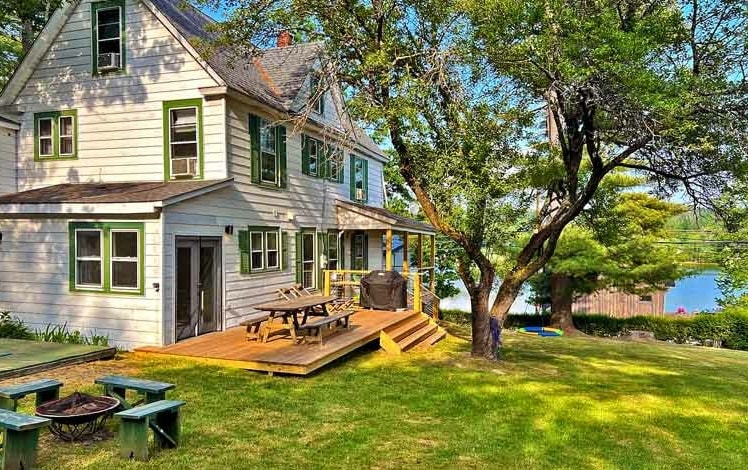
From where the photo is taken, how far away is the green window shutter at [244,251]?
11391 millimetres

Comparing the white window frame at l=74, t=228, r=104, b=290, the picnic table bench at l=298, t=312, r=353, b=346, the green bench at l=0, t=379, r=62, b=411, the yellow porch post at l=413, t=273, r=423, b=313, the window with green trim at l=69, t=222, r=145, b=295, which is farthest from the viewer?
the yellow porch post at l=413, t=273, r=423, b=313

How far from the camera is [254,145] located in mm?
11938

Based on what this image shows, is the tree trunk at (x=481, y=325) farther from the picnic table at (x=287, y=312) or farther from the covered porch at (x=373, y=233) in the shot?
the covered porch at (x=373, y=233)

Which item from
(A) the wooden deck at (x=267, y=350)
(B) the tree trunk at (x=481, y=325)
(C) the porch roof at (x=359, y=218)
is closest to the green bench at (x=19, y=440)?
(A) the wooden deck at (x=267, y=350)

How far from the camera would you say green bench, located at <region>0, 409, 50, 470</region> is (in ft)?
13.1

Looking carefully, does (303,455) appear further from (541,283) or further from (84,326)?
(541,283)

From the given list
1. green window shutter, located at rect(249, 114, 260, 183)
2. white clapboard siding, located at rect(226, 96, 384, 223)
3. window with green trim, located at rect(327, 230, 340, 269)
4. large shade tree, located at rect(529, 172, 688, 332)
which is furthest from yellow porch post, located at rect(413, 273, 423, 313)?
large shade tree, located at rect(529, 172, 688, 332)

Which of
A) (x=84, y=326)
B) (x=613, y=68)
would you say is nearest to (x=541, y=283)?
(x=613, y=68)

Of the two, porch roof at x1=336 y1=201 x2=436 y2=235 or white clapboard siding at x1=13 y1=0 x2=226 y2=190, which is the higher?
white clapboard siding at x1=13 y1=0 x2=226 y2=190

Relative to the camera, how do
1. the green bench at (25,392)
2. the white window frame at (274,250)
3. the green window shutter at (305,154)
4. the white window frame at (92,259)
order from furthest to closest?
the green window shutter at (305,154), the white window frame at (274,250), the white window frame at (92,259), the green bench at (25,392)

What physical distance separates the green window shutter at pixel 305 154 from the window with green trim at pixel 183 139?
3.69 m

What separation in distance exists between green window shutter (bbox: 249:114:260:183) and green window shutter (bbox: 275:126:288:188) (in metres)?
0.92

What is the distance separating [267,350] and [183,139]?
195 inches

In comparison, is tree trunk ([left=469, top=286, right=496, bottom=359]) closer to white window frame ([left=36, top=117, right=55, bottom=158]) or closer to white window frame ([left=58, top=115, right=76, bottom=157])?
white window frame ([left=58, top=115, right=76, bottom=157])
